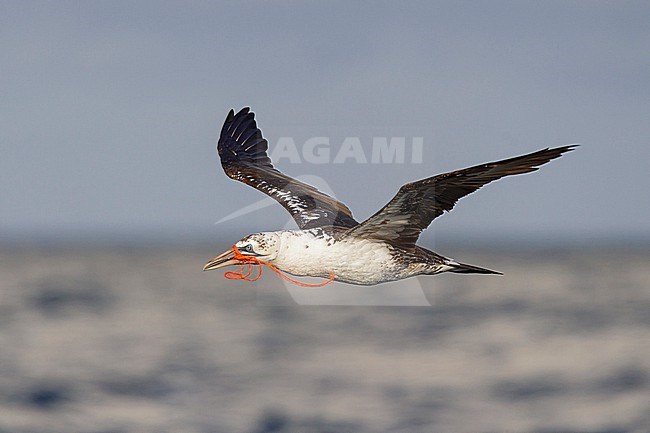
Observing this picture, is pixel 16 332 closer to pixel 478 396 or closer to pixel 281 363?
pixel 281 363

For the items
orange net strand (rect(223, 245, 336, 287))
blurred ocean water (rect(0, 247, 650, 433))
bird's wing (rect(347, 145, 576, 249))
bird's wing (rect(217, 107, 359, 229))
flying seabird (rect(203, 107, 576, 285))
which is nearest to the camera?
bird's wing (rect(347, 145, 576, 249))

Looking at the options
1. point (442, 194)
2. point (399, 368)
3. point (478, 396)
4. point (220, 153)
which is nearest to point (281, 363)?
point (399, 368)

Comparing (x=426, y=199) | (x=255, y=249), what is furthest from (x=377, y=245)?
(x=255, y=249)

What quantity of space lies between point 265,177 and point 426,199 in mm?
5921

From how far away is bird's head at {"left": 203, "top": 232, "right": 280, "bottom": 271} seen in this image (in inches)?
555

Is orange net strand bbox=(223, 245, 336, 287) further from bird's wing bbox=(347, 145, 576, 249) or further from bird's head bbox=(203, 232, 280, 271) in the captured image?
bird's wing bbox=(347, 145, 576, 249)

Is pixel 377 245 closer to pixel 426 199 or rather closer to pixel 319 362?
pixel 426 199

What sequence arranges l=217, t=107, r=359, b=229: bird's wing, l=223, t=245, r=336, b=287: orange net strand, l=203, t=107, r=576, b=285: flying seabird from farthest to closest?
1. l=217, t=107, r=359, b=229: bird's wing
2. l=223, t=245, r=336, b=287: orange net strand
3. l=203, t=107, r=576, b=285: flying seabird

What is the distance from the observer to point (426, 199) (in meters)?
14.3

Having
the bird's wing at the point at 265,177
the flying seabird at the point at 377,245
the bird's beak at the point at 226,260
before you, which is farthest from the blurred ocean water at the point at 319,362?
the bird's beak at the point at 226,260

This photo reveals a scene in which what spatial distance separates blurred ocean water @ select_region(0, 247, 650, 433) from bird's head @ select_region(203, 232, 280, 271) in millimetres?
24024

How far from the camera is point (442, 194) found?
560 inches

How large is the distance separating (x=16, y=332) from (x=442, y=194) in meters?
82.2

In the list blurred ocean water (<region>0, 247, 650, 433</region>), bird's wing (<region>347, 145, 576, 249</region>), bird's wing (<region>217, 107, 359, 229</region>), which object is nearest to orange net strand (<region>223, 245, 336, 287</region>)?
bird's wing (<region>347, 145, 576, 249</region>)
